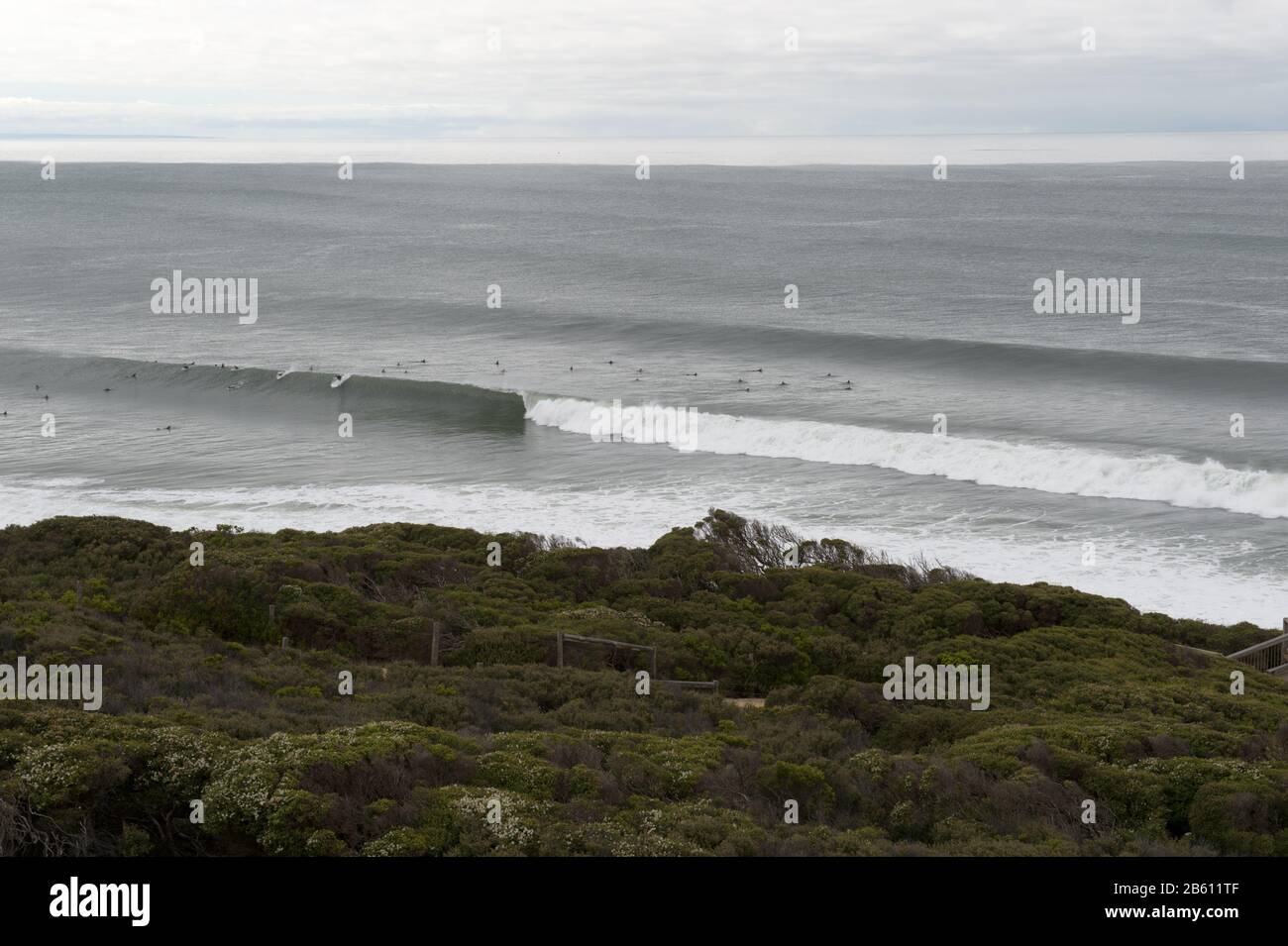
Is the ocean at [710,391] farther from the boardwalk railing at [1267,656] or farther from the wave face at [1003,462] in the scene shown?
the boardwalk railing at [1267,656]

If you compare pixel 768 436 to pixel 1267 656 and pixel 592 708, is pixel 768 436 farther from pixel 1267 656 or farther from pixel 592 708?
pixel 592 708

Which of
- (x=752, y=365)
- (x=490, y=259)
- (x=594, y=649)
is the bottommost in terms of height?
(x=594, y=649)

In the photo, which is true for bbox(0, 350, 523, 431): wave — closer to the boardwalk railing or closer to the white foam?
the white foam

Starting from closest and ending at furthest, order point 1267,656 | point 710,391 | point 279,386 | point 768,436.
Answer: point 1267,656
point 768,436
point 710,391
point 279,386

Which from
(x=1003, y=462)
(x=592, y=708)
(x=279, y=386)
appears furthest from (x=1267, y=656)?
(x=279, y=386)

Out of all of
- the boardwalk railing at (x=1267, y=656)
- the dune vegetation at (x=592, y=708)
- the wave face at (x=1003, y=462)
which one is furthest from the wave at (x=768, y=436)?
the boardwalk railing at (x=1267, y=656)

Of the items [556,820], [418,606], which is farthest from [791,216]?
[556,820]

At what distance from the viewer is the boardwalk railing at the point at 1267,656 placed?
16.0 meters

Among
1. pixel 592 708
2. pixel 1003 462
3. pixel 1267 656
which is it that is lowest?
pixel 1267 656

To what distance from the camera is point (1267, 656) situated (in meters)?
16.3

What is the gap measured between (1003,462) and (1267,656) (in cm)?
1473

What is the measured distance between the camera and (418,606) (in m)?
16.3
